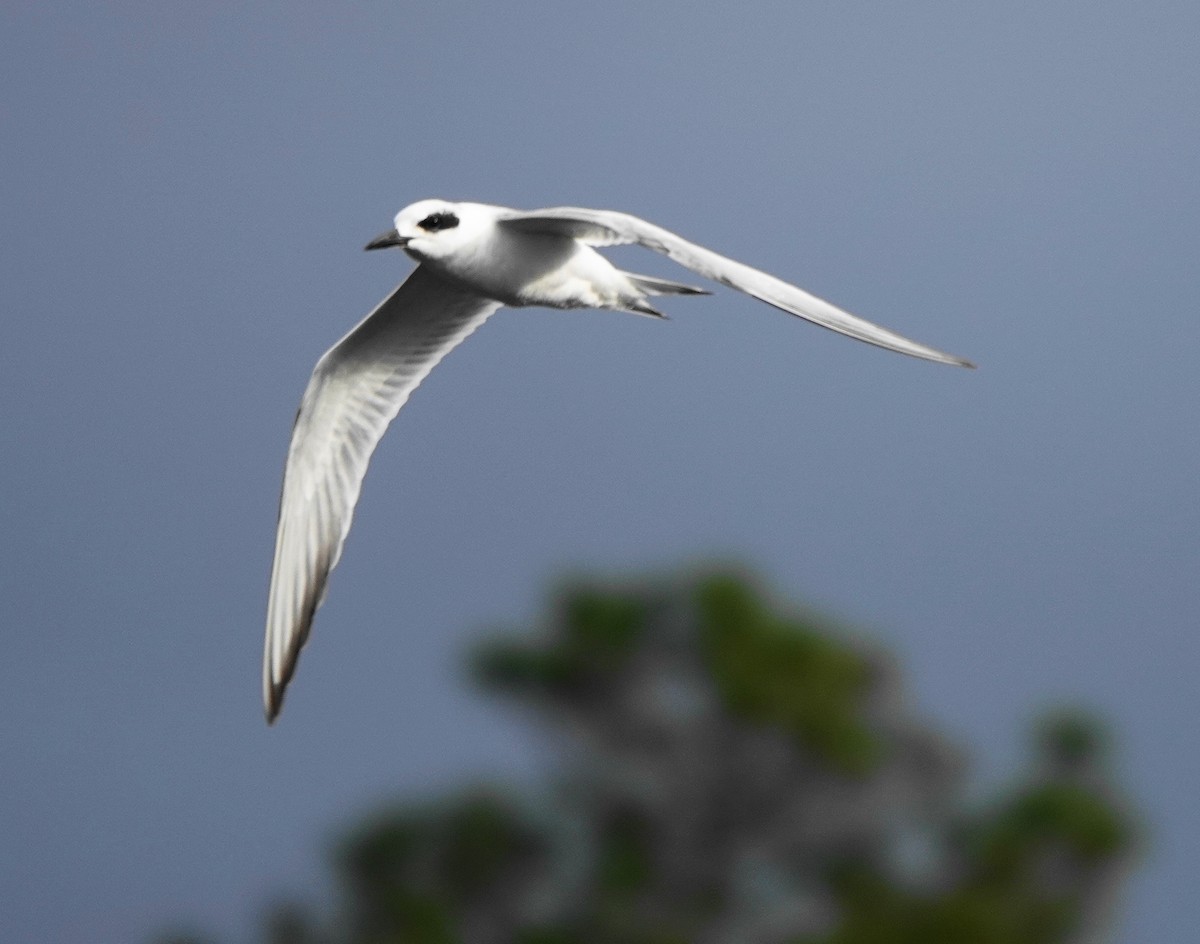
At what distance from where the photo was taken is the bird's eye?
6.65 m

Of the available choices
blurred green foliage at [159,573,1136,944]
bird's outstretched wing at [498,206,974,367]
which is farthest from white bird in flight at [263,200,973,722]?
blurred green foliage at [159,573,1136,944]

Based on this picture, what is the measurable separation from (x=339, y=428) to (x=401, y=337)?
0.51 m

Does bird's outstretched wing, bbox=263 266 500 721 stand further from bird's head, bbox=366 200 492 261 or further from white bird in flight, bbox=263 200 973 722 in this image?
bird's head, bbox=366 200 492 261

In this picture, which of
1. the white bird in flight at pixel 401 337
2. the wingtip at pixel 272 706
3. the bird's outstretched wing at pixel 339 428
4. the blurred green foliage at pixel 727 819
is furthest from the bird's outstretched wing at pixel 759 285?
the blurred green foliage at pixel 727 819

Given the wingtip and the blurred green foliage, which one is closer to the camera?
the wingtip

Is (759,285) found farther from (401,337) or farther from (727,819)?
(727,819)

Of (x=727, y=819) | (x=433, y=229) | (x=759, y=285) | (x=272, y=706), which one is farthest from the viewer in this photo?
(x=727, y=819)

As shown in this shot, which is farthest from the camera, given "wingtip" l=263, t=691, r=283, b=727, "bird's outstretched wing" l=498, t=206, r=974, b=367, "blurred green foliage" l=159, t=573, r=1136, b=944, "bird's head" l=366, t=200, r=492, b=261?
"blurred green foliage" l=159, t=573, r=1136, b=944

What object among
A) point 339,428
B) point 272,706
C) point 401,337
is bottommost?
point 272,706

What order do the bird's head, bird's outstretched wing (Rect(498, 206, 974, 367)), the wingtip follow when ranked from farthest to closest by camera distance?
the wingtip, the bird's head, bird's outstretched wing (Rect(498, 206, 974, 367))

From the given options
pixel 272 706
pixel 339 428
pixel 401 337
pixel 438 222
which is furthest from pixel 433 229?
pixel 272 706

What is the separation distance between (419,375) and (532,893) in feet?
29.2

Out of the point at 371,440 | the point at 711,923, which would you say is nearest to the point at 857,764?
the point at 711,923

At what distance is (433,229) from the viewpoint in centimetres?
667
